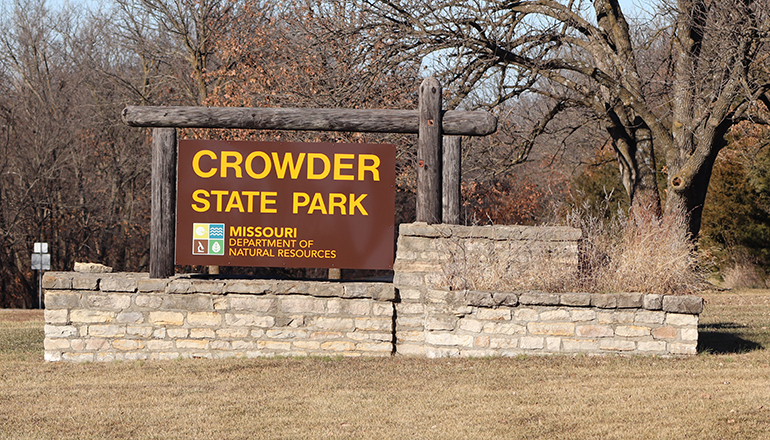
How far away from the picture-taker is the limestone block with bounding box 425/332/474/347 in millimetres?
8312

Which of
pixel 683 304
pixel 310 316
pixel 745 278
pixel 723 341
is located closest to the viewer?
pixel 683 304

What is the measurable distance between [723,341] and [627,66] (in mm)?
6217

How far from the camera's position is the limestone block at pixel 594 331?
812 cm

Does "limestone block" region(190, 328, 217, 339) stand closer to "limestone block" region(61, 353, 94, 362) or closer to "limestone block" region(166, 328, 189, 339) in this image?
"limestone block" region(166, 328, 189, 339)

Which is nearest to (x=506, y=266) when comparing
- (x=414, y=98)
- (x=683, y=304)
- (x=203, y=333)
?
(x=683, y=304)

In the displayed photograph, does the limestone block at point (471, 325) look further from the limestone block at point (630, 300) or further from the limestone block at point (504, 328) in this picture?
the limestone block at point (630, 300)

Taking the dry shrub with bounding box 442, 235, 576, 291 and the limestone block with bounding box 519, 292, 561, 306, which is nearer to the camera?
the limestone block with bounding box 519, 292, 561, 306

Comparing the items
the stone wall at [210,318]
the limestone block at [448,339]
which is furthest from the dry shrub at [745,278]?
the stone wall at [210,318]

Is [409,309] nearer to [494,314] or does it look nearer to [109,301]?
[494,314]

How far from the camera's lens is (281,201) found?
9.20m

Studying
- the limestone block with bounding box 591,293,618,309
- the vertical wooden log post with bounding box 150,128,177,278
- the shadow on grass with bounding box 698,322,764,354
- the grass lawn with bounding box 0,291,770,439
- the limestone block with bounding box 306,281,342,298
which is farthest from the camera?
the vertical wooden log post with bounding box 150,128,177,278

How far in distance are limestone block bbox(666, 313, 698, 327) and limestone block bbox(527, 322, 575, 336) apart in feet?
3.20

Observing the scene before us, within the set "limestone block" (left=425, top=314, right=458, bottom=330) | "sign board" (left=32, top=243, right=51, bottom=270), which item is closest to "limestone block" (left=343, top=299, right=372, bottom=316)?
"limestone block" (left=425, top=314, right=458, bottom=330)

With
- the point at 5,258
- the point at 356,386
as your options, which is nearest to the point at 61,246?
the point at 5,258
